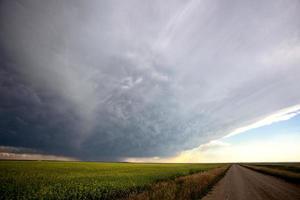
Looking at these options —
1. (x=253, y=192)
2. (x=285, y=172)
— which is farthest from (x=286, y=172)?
(x=253, y=192)

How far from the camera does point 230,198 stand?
1420 cm

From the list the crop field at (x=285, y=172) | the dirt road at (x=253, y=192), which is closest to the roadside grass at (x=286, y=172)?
the crop field at (x=285, y=172)

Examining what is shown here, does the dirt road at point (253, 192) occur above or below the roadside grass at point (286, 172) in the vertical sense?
below

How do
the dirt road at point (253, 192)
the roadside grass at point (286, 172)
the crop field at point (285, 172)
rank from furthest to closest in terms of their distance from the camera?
1. the crop field at point (285, 172)
2. the roadside grass at point (286, 172)
3. the dirt road at point (253, 192)

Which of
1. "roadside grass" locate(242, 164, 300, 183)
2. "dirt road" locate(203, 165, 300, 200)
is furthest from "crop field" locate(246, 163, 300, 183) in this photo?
"dirt road" locate(203, 165, 300, 200)

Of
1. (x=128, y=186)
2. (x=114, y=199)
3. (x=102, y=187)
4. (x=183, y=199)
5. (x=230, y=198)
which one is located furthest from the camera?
(x=128, y=186)

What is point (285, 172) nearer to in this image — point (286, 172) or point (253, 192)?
point (286, 172)

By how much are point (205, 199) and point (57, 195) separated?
10324 millimetres

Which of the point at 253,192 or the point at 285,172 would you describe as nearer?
the point at 253,192

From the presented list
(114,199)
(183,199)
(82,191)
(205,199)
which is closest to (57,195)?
(82,191)

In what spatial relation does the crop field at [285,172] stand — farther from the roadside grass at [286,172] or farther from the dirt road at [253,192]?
the dirt road at [253,192]

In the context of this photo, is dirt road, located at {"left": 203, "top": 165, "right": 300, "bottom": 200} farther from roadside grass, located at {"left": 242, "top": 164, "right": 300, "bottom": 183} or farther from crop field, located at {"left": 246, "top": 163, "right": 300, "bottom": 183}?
crop field, located at {"left": 246, "top": 163, "right": 300, "bottom": 183}

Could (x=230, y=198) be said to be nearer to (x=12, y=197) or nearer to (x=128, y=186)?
(x=128, y=186)

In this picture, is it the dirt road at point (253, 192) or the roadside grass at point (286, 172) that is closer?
the dirt road at point (253, 192)
